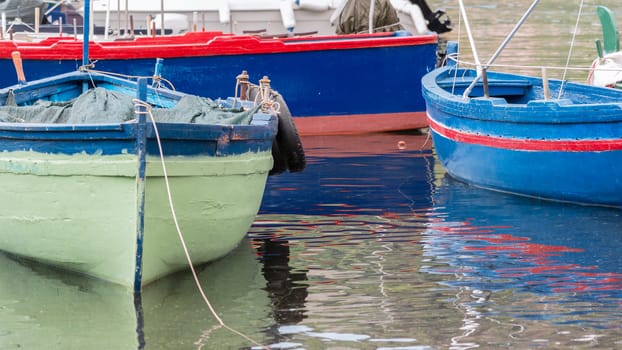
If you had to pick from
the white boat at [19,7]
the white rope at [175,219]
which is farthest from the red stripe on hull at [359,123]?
the white boat at [19,7]

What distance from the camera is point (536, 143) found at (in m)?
11.6

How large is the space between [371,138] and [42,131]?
894 centimetres

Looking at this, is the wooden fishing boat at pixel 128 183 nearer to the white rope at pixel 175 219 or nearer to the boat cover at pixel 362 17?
the white rope at pixel 175 219

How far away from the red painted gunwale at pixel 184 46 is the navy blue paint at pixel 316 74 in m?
0.09

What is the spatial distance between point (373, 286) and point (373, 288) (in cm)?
6

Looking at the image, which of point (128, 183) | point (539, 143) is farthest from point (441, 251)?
point (128, 183)

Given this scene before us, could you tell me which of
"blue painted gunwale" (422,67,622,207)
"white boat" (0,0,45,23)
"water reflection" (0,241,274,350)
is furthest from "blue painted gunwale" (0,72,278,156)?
"white boat" (0,0,45,23)

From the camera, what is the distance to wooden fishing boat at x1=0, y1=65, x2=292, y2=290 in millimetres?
8281

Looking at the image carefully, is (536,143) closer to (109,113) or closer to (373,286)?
(373,286)

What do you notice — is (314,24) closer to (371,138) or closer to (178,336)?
(371,138)

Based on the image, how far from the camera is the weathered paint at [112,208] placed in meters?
8.37

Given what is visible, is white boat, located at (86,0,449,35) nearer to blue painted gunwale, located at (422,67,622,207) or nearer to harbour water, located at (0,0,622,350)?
blue painted gunwale, located at (422,67,622,207)

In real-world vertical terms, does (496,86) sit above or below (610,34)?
below

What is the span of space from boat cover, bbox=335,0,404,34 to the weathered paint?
8.89 m
